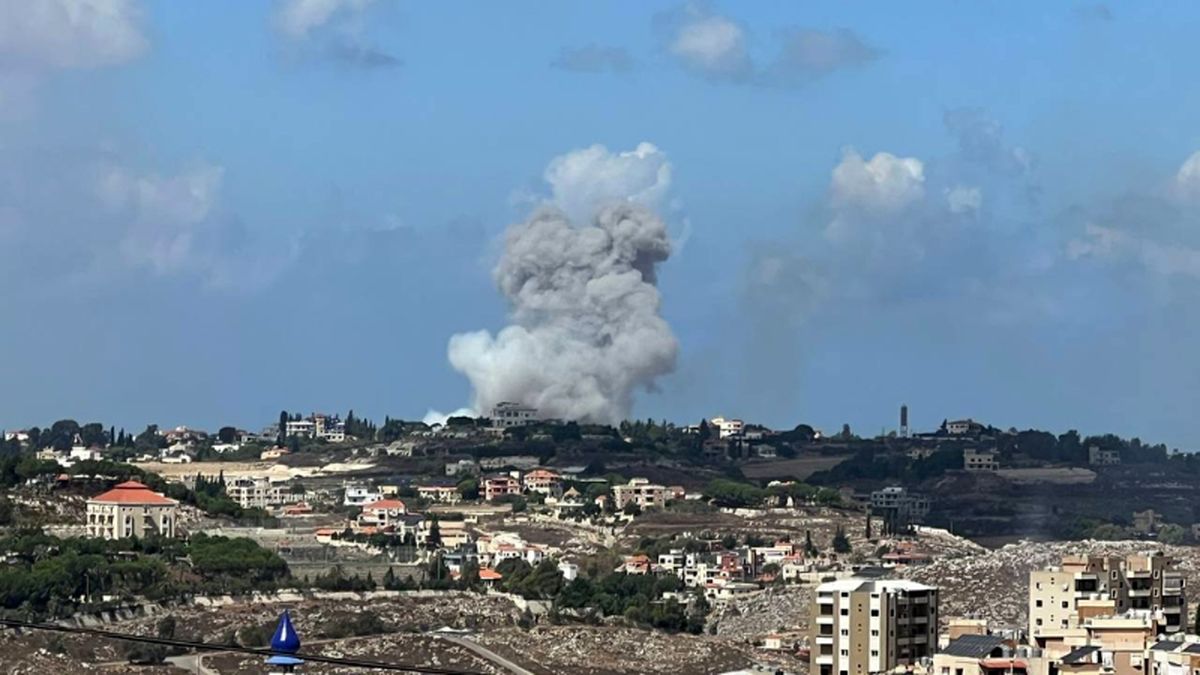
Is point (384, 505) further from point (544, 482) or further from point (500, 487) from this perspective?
point (544, 482)

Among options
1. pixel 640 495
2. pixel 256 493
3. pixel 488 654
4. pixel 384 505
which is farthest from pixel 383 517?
pixel 488 654

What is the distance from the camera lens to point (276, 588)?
260ft

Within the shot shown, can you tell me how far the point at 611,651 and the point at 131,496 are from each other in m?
25.1

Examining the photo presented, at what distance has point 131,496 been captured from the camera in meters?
90.6

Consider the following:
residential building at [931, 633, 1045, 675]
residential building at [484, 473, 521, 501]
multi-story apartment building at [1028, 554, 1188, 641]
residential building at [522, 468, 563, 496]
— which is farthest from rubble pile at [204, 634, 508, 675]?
residential building at [522, 468, 563, 496]

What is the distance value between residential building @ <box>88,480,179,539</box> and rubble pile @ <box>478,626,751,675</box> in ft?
60.9

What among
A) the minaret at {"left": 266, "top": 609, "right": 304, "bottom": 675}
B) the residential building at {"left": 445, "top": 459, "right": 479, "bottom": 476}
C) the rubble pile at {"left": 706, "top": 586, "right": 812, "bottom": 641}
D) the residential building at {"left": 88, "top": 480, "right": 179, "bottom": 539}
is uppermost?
the residential building at {"left": 445, "top": 459, "right": 479, "bottom": 476}

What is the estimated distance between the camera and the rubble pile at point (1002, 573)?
229 feet

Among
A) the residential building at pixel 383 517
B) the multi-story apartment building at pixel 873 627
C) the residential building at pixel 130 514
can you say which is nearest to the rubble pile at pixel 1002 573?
the multi-story apartment building at pixel 873 627

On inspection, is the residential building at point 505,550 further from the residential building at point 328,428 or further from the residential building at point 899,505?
the residential building at point 328,428

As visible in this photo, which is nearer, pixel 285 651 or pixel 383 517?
pixel 285 651

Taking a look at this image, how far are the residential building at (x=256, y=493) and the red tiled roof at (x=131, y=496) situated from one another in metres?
14.7

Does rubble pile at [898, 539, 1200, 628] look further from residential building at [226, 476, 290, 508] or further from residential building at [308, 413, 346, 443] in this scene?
residential building at [308, 413, 346, 443]

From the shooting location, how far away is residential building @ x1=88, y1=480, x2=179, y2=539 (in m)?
88.0
